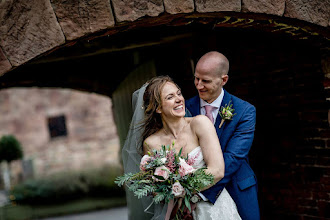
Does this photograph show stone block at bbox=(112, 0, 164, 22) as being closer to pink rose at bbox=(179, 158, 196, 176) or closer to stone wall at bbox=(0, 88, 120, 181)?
pink rose at bbox=(179, 158, 196, 176)

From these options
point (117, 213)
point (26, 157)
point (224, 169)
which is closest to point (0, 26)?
point (224, 169)

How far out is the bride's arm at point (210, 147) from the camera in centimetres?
288

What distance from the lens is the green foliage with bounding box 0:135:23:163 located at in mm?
10844

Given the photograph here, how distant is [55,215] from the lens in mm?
10773

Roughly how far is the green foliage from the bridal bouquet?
348 inches

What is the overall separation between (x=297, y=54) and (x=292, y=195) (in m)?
1.52

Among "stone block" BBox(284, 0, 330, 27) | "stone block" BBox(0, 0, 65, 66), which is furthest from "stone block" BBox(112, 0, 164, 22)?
"stone block" BBox(284, 0, 330, 27)

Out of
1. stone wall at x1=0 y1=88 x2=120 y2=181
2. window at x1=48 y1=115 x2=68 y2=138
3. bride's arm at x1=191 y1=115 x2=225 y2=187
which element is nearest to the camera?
bride's arm at x1=191 y1=115 x2=225 y2=187

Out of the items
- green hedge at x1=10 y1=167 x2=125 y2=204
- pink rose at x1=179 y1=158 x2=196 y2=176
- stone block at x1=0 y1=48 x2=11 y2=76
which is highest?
stone block at x1=0 y1=48 x2=11 y2=76

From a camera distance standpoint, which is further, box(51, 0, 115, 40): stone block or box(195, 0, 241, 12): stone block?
box(195, 0, 241, 12): stone block

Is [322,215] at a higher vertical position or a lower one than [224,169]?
lower

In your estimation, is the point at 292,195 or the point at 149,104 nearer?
the point at 149,104

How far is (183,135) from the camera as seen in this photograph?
309cm

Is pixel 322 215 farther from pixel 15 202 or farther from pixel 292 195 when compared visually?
pixel 15 202
